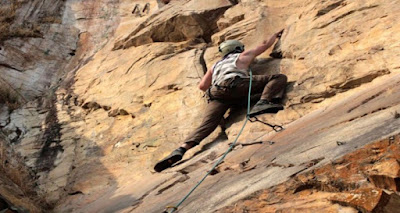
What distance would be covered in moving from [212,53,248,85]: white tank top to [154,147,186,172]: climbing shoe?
54.1 inches

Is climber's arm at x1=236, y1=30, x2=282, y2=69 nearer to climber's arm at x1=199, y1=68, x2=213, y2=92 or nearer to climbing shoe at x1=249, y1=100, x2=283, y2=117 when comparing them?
climber's arm at x1=199, y1=68, x2=213, y2=92

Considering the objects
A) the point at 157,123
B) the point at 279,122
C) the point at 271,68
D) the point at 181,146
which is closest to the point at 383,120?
the point at 279,122

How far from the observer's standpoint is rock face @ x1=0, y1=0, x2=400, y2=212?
3137mm

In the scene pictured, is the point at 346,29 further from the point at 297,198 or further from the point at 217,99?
the point at 297,198

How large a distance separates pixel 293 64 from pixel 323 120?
93.5 inches

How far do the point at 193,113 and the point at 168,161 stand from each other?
140 cm

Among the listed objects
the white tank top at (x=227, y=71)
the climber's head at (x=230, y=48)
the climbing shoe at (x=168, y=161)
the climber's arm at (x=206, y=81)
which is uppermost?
the climber's head at (x=230, y=48)

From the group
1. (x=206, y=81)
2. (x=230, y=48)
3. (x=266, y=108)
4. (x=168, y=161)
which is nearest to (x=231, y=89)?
(x=206, y=81)

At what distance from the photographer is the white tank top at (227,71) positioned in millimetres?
6602

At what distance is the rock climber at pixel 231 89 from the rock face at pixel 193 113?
168mm

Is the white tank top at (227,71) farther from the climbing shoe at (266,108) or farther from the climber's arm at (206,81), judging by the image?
the climbing shoe at (266,108)

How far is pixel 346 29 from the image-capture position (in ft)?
20.7

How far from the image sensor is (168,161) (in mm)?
5844

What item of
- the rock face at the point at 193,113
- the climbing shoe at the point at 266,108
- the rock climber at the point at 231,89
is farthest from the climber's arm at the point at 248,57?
the climbing shoe at the point at 266,108
